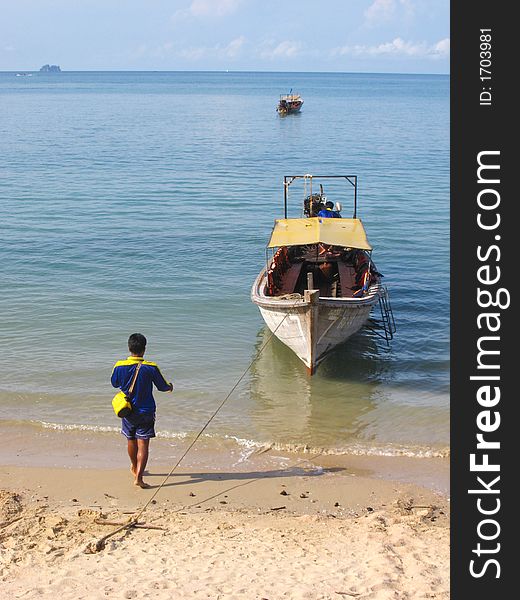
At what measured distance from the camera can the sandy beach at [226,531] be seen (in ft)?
19.6

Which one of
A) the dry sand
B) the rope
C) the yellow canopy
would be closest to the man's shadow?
the dry sand

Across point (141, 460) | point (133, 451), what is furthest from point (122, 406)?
point (141, 460)

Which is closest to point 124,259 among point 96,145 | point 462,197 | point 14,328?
point 14,328

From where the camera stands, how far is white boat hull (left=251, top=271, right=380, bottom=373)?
40.1 feet

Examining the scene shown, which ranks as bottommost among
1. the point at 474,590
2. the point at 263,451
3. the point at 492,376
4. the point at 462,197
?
the point at 263,451

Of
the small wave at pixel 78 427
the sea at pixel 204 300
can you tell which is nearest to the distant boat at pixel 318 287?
the sea at pixel 204 300

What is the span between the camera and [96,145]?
163 feet

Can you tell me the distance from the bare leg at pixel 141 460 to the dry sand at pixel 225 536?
4.0 inches

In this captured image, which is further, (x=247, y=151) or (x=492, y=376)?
(x=247, y=151)

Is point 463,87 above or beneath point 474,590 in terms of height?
above

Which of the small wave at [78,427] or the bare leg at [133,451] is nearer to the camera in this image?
the bare leg at [133,451]

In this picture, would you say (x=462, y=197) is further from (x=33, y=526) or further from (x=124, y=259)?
(x=124, y=259)

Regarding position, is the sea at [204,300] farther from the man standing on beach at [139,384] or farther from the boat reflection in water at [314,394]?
the man standing on beach at [139,384]

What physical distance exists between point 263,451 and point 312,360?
2.87 m
